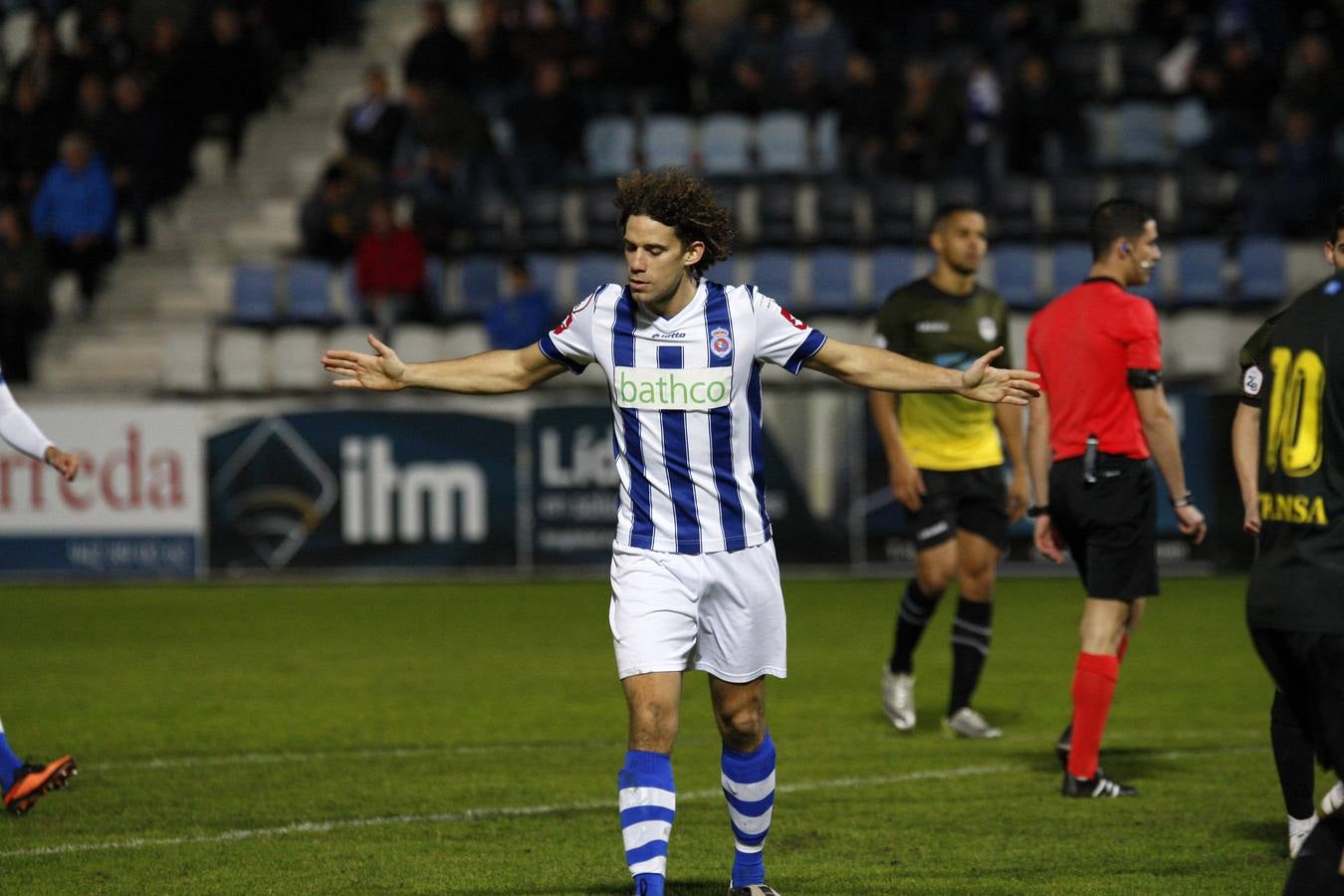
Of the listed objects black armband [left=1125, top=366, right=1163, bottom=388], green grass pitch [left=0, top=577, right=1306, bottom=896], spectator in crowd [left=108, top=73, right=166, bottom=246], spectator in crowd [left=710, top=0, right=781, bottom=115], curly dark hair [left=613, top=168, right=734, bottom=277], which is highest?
spectator in crowd [left=710, top=0, right=781, bottom=115]

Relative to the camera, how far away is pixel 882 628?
1328cm

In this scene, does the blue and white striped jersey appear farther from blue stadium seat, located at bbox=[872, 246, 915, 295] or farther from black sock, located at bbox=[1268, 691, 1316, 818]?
blue stadium seat, located at bbox=[872, 246, 915, 295]

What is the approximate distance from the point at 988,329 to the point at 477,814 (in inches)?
141

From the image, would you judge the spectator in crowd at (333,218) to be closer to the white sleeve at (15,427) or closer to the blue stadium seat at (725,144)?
the blue stadium seat at (725,144)

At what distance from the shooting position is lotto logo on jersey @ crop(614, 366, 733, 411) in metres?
5.53

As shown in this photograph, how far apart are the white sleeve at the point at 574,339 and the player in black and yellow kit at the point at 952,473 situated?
11.4ft

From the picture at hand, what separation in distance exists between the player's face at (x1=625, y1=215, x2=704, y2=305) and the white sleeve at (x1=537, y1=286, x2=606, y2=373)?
0.23 metres

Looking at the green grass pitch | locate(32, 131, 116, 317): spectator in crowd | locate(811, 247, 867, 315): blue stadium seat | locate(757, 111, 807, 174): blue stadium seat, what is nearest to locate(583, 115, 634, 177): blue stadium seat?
locate(757, 111, 807, 174): blue stadium seat

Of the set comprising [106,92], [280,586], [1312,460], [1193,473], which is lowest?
[280,586]

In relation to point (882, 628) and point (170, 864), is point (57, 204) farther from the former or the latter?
point (170, 864)

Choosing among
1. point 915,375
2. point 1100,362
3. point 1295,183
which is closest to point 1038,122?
point 1295,183

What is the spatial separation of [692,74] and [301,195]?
16.3 ft

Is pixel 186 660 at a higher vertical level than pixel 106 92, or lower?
lower

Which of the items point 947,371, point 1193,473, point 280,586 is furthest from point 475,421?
point 947,371
